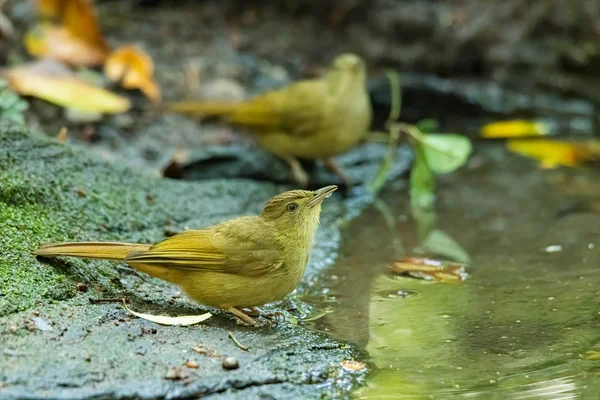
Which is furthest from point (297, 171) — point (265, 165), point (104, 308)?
point (104, 308)

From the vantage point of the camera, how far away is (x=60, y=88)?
A: 6.87 m

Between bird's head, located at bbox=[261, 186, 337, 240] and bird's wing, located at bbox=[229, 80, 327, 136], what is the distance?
8.83ft

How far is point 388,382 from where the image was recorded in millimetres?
3430

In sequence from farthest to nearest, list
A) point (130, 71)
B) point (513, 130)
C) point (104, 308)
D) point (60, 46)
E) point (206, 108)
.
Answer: point (513, 130) < point (130, 71) < point (60, 46) < point (206, 108) < point (104, 308)

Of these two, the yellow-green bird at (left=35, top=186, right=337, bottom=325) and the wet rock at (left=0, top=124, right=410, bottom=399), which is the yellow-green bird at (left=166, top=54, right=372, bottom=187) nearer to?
the wet rock at (left=0, top=124, right=410, bottom=399)

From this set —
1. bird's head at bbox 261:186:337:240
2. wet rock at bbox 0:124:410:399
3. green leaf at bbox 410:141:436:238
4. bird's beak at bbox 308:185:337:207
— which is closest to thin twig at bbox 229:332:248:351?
wet rock at bbox 0:124:410:399

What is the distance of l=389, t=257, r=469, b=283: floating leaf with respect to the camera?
4.93m

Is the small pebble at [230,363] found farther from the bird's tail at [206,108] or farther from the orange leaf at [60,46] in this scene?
the orange leaf at [60,46]

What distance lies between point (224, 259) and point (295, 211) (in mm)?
512

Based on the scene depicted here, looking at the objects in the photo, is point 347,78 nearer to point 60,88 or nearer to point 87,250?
point 60,88

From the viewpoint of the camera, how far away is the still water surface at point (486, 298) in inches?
134

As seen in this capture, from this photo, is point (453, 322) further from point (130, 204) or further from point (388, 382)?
point (130, 204)

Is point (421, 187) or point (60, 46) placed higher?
point (421, 187)

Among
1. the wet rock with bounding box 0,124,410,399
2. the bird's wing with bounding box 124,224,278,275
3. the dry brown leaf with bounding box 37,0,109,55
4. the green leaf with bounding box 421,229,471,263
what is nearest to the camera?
the wet rock with bounding box 0,124,410,399
